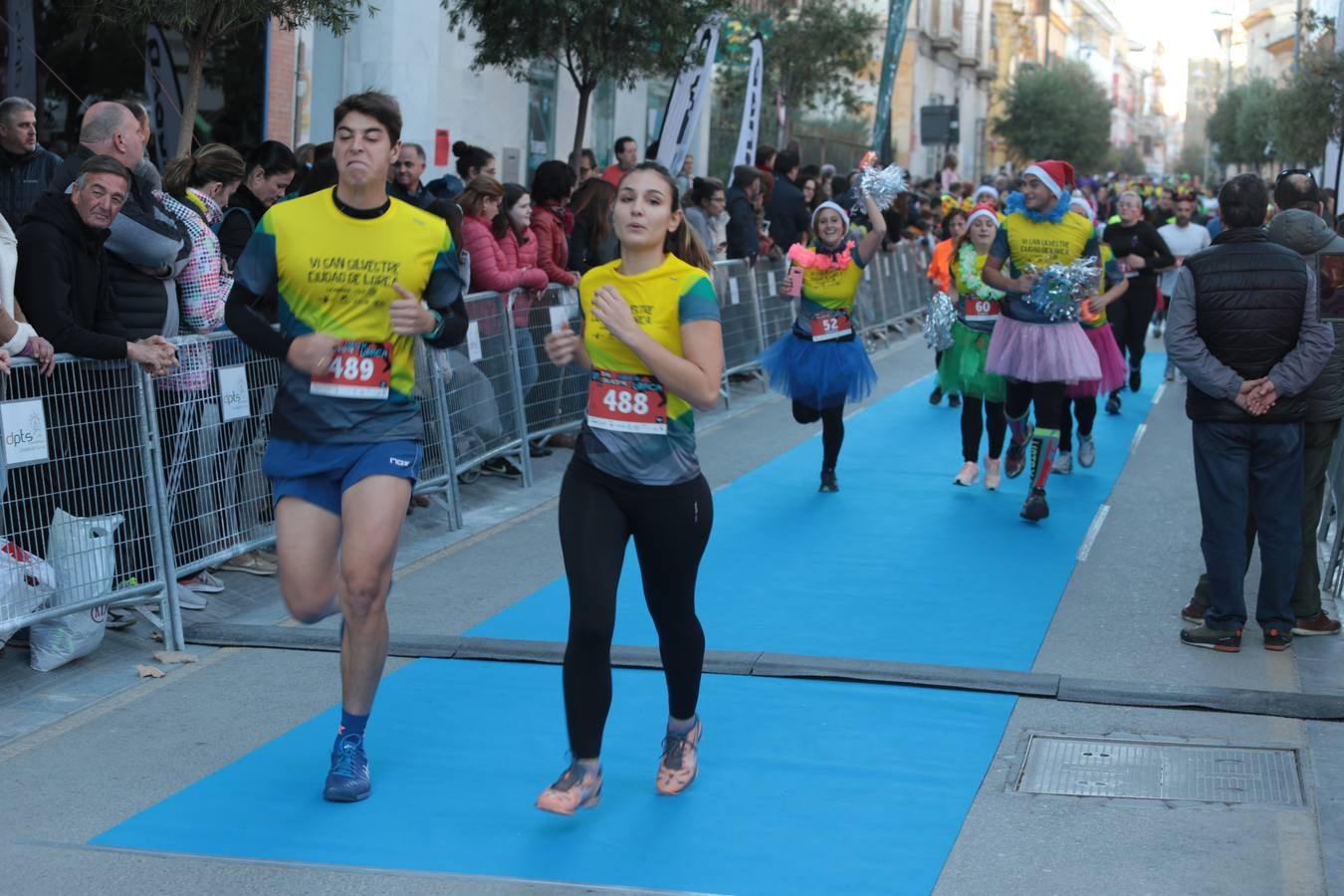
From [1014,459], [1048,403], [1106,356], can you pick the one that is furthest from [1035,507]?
[1106,356]

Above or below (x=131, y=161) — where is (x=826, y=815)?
below

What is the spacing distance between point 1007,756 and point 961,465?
694cm

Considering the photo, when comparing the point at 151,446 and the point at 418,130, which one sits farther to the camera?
the point at 418,130

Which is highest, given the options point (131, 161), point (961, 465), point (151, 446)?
point (131, 161)

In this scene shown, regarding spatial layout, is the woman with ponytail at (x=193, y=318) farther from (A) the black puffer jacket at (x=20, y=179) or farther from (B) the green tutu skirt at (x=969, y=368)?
(B) the green tutu skirt at (x=969, y=368)

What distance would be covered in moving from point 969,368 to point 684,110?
6045 mm

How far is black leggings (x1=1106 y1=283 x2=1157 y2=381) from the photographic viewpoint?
16.8 metres

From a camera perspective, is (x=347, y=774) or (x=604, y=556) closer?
(x=604, y=556)

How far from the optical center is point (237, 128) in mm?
18281

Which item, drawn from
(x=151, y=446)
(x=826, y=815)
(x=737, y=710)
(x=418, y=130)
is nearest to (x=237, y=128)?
(x=418, y=130)

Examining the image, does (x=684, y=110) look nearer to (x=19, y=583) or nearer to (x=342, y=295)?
(x=19, y=583)

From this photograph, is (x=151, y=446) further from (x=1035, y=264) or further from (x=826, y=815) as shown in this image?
(x=1035, y=264)

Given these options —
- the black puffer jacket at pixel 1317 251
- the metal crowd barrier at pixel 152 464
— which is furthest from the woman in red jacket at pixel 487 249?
the black puffer jacket at pixel 1317 251

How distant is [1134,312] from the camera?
56.3 feet
